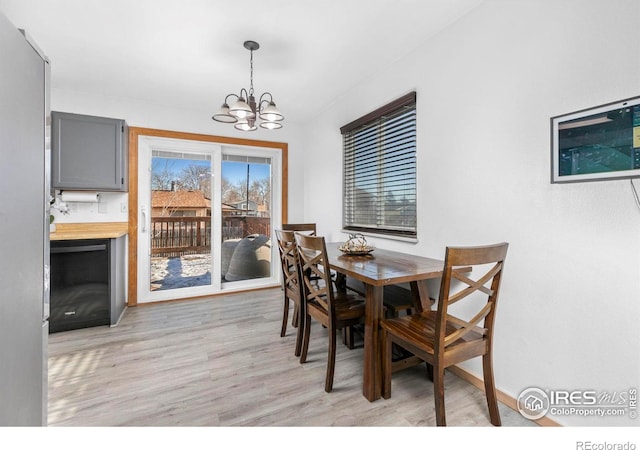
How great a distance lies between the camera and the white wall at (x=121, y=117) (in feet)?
11.0

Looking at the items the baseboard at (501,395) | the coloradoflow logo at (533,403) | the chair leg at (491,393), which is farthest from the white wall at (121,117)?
the coloradoflow logo at (533,403)

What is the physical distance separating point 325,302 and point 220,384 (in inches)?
35.4

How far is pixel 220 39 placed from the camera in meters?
2.36

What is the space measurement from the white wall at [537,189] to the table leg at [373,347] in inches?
29.3

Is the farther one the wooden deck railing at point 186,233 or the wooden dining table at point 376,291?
the wooden deck railing at point 186,233

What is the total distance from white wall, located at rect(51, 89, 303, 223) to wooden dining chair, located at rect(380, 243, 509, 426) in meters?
3.41

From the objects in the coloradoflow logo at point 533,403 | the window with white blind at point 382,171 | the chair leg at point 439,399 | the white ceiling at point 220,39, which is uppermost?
the white ceiling at point 220,39

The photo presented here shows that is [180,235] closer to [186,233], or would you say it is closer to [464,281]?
[186,233]

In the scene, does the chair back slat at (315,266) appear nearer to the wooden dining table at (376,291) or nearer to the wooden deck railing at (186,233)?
the wooden dining table at (376,291)

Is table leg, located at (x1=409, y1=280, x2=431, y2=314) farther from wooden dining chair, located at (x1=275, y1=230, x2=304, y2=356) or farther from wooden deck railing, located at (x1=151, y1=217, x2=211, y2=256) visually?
wooden deck railing, located at (x1=151, y1=217, x2=211, y2=256)

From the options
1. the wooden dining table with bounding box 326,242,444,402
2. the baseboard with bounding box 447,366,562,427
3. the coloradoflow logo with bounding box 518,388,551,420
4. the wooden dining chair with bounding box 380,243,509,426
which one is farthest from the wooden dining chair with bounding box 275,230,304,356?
the coloradoflow logo with bounding box 518,388,551,420

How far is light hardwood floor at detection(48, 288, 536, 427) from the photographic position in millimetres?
1698

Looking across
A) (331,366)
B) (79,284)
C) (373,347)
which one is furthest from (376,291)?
(79,284)
